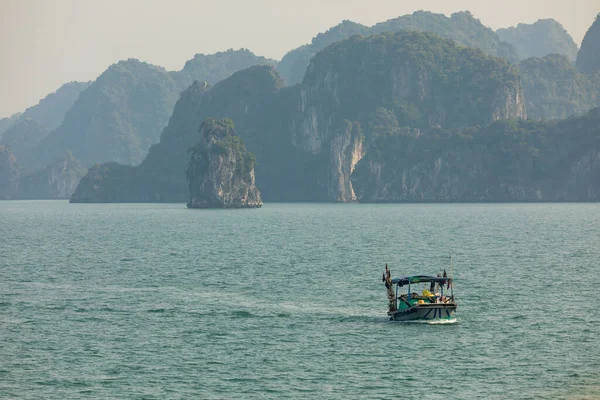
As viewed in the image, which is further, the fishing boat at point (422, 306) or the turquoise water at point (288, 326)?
the fishing boat at point (422, 306)

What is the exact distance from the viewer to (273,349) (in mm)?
55469

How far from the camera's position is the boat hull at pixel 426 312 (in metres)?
62.6

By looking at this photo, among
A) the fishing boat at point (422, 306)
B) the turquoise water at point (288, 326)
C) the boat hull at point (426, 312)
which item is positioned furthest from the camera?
the fishing boat at point (422, 306)

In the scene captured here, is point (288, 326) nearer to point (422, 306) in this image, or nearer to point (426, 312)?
point (422, 306)

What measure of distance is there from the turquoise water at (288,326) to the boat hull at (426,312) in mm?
916

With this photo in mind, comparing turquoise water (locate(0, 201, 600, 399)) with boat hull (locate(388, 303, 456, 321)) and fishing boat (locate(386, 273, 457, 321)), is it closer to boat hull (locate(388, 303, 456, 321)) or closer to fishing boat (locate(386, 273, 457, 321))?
boat hull (locate(388, 303, 456, 321))

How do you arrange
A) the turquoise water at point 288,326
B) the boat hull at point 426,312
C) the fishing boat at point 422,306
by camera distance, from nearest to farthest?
the turquoise water at point 288,326
the boat hull at point 426,312
the fishing boat at point 422,306

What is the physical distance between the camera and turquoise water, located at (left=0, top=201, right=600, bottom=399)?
4784 cm

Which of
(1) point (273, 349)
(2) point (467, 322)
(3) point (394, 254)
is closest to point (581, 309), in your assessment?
(2) point (467, 322)

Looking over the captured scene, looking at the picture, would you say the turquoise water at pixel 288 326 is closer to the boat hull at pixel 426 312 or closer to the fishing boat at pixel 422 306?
the boat hull at pixel 426 312

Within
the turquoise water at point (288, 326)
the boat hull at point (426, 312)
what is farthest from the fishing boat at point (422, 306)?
the turquoise water at point (288, 326)

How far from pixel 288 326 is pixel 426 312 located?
9560mm

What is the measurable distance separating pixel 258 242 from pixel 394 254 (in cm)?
2930

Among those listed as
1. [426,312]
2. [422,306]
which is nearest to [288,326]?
[422,306]
